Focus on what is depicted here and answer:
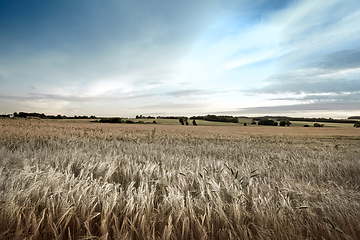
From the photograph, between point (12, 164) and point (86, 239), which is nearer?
point (86, 239)

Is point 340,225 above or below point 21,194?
below

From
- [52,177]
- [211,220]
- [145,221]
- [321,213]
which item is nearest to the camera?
[145,221]

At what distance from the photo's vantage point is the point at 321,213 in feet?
6.82

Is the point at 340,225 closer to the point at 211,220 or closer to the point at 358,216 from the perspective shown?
the point at 358,216

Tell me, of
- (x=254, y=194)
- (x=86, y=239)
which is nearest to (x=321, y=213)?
(x=254, y=194)

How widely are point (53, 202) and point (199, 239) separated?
1.44 meters

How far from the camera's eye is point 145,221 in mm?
1673

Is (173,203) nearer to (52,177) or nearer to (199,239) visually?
(199,239)

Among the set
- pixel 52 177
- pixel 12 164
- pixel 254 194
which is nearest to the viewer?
pixel 254 194

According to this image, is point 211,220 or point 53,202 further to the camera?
point 53,202

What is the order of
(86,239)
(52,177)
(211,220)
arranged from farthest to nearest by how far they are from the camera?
(52,177) → (211,220) → (86,239)

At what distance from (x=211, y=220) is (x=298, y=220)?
32.1 inches

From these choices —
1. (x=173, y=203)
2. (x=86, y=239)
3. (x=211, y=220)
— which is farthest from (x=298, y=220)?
(x=86, y=239)

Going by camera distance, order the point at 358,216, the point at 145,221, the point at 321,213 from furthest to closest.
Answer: the point at 321,213
the point at 358,216
the point at 145,221
